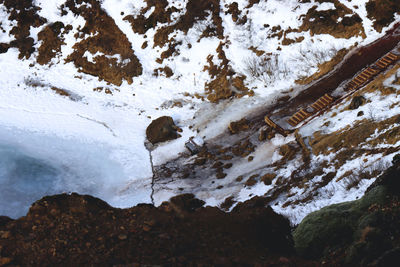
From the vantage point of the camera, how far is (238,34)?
2841 cm

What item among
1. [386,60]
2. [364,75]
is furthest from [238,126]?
[386,60]

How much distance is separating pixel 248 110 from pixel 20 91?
18.8 meters

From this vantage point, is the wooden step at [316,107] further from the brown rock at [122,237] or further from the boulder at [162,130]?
the brown rock at [122,237]

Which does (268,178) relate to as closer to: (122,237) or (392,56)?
(122,237)

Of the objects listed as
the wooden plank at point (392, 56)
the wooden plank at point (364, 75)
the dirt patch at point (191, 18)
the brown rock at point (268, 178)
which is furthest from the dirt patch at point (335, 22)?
the brown rock at point (268, 178)

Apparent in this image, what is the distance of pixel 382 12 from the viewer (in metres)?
26.1

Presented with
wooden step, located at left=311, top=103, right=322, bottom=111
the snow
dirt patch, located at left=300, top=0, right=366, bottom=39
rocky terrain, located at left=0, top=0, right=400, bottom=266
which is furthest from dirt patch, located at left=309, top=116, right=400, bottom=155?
the snow

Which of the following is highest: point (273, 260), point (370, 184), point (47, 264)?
point (47, 264)

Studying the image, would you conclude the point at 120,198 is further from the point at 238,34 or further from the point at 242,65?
the point at 238,34

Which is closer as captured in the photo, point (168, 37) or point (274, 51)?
point (274, 51)

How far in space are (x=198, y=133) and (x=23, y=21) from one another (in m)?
21.2

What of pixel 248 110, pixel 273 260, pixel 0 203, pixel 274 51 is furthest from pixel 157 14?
pixel 273 260

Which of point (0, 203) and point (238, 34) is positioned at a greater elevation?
point (238, 34)

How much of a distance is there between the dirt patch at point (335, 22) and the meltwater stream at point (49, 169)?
718 inches
